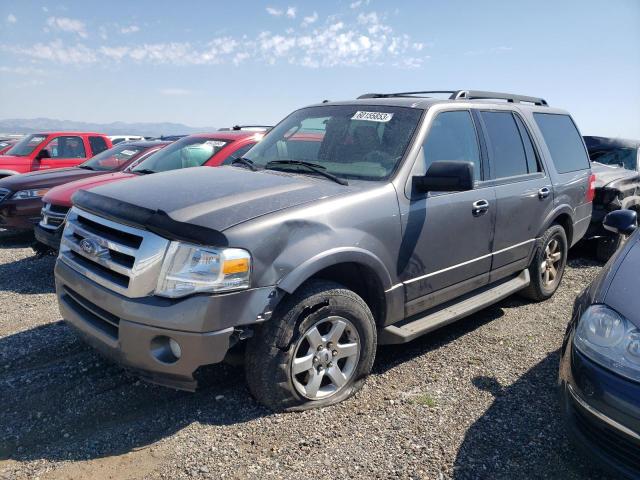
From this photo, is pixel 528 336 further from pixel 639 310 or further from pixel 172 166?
pixel 172 166

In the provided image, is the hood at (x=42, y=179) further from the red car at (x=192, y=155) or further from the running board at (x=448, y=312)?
the running board at (x=448, y=312)

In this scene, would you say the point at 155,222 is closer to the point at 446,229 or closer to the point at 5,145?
the point at 446,229

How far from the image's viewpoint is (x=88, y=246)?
2.98 m

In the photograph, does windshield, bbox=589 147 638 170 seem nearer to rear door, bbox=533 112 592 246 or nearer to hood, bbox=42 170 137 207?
rear door, bbox=533 112 592 246

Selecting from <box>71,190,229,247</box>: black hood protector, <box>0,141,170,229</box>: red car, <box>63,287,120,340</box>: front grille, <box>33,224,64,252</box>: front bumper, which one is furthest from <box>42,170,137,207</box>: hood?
<box>71,190,229,247</box>: black hood protector

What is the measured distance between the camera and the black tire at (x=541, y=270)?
469cm

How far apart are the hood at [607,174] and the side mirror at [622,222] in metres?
3.21

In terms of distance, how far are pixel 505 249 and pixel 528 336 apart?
79 cm

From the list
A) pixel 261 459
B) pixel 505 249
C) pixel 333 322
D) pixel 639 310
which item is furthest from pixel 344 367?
pixel 505 249

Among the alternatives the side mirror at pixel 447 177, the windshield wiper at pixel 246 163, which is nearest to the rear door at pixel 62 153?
the windshield wiper at pixel 246 163

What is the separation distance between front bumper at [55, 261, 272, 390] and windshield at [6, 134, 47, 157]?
9835 mm

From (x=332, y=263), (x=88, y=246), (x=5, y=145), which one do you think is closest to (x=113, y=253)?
(x=88, y=246)

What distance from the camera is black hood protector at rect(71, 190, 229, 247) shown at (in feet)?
8.29

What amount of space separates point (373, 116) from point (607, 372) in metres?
2.31
